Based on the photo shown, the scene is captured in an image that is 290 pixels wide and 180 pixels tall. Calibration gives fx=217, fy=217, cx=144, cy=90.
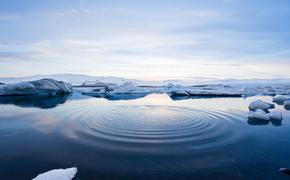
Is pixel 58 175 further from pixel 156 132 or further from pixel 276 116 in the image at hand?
pixel 276 116

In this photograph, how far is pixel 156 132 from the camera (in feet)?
17.5

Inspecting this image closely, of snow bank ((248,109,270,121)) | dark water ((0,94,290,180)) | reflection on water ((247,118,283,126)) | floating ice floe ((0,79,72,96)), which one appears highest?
floating ice floe ((0,79,72,96))

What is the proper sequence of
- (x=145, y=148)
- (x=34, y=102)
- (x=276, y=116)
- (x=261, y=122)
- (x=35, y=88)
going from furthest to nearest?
(x=35, y=88), (x=34, y=102), (x=276, y=116), (x=261, y=122), (x=145, y=148)

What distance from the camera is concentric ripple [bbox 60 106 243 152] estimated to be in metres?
4.43

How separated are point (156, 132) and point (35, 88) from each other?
13.0m

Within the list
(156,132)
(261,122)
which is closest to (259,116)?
(261,122)

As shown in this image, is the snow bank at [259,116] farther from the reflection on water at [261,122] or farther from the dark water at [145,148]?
the dark water at [145,148]

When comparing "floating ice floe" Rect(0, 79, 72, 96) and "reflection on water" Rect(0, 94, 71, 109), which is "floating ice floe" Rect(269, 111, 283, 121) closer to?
"reflection on water" Rect(0, 94, 71, 109)

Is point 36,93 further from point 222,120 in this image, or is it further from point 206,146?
point 206,146

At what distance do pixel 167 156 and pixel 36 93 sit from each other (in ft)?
47.2

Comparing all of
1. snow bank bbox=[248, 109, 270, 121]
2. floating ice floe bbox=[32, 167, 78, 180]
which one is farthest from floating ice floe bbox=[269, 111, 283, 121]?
floating ice floe bbox=[32, 167, 78, 180]

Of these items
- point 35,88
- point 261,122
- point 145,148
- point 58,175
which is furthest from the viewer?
point 35,88

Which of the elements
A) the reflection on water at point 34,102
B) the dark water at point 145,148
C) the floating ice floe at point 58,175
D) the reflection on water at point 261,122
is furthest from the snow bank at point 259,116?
the reflection on water at point 34,102

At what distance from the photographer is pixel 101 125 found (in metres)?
5.98
